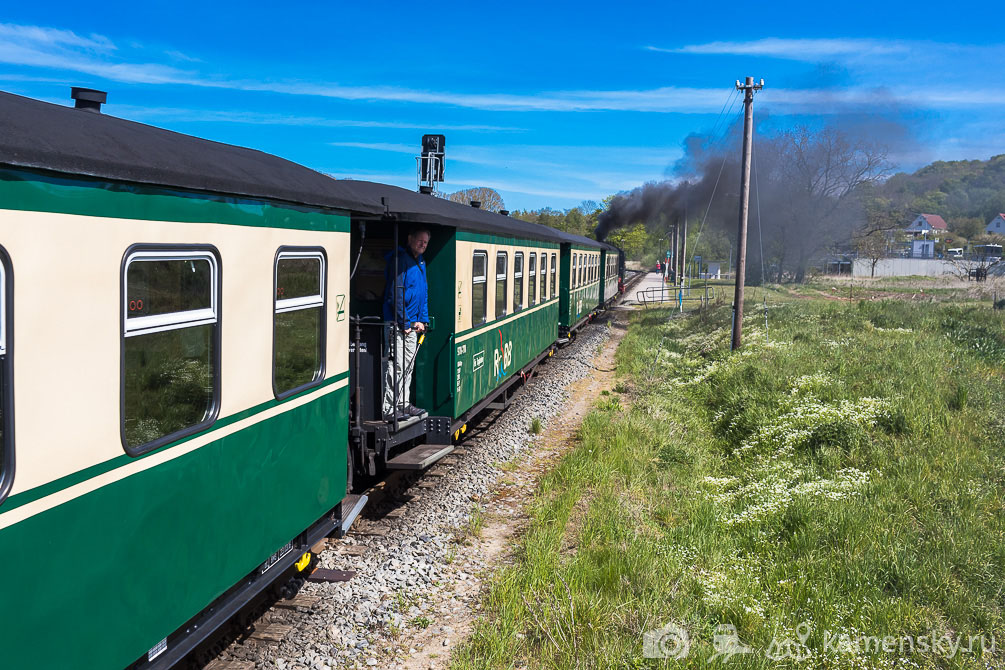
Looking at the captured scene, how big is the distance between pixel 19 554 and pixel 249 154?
3.06 meters

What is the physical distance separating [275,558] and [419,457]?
2.67m

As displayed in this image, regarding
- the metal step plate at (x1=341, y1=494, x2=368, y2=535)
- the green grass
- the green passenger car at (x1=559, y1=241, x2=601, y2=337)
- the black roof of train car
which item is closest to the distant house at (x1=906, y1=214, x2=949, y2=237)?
the green passenger car at (x1=559, y1=241, x2=601, y2=337)

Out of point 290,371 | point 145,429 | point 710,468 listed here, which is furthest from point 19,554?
point 710,468

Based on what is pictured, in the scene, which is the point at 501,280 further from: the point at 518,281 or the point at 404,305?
the point at 404,305

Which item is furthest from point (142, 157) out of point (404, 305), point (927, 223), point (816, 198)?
point (927, 223)

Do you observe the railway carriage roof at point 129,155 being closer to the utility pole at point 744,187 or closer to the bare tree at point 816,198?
the utility pole at point 744,187

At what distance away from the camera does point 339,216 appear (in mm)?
5562

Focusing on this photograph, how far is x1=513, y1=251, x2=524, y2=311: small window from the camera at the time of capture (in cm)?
1156

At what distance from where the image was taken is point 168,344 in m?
3.63

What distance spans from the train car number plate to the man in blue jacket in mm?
2399

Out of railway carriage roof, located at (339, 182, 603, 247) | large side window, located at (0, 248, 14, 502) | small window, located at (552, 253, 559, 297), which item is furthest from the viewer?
small window, located at (552, 253, 559, 297)

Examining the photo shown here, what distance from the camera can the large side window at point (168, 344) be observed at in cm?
335

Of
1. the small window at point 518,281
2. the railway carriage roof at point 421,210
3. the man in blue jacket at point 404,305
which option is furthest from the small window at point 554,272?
the man in blue jacket at point 404,305

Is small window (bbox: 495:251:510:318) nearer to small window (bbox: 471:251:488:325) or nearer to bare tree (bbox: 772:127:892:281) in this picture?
small window (bbox: 471:251:488:325)
